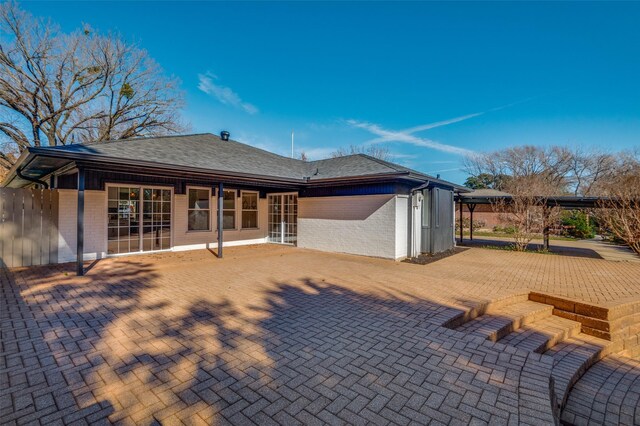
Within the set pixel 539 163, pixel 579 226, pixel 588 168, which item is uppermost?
pixel 539 163

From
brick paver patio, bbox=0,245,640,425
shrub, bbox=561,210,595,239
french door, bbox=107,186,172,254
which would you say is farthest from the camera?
shrub, bbox=561,210,595,239

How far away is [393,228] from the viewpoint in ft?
29.4

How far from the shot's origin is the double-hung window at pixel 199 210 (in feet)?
33.3

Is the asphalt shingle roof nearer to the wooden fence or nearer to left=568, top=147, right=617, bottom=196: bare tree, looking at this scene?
the wooden fence

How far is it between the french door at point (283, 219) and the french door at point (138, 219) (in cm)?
406

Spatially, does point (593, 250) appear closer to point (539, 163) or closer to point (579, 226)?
point (579, 226)

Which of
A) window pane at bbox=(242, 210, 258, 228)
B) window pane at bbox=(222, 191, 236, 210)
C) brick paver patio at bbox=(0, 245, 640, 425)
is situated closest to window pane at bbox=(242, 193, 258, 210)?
window pane at bbox=(242, 210, 258, 228)

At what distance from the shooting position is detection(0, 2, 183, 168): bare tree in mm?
15406

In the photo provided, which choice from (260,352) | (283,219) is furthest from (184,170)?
(260,352)

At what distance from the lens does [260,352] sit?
3131mm

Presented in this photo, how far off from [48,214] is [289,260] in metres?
6.41

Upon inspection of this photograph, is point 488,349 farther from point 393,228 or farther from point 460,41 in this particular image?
point 460,41

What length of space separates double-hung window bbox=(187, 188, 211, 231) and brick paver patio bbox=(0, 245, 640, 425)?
156 inches

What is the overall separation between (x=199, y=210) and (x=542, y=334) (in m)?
10.0
